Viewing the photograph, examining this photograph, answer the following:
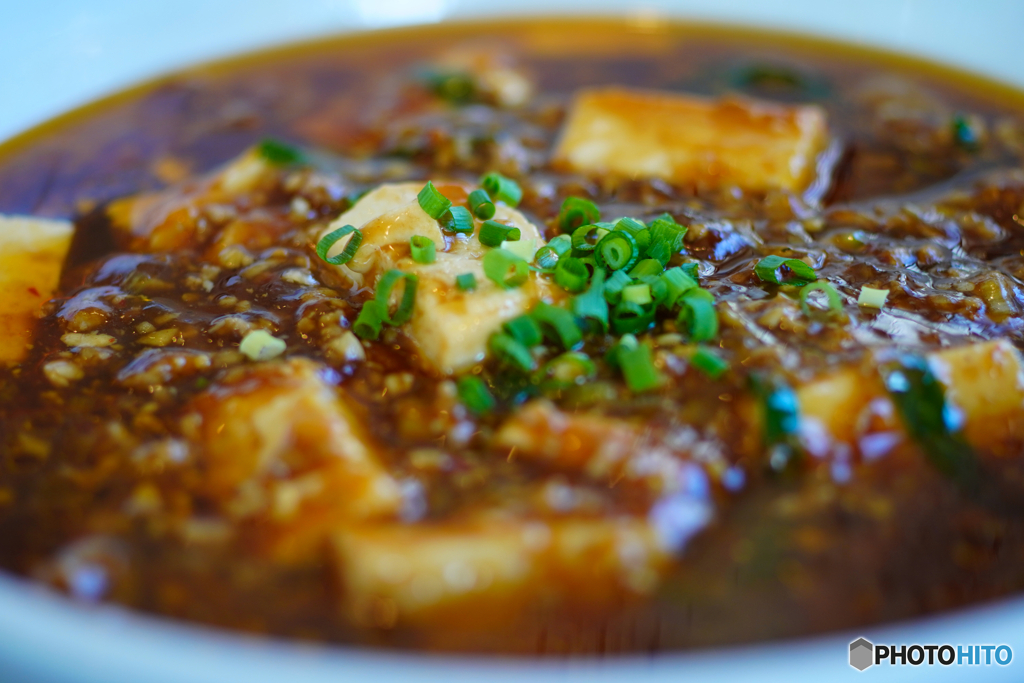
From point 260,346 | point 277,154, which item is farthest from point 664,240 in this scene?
point 277,154

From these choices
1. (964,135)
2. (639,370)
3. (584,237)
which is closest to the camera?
(639,370)

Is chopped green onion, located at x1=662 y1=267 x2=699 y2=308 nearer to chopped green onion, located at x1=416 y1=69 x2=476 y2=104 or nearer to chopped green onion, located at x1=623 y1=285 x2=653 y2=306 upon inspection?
chopped green onion, located at x1=623 y1=285 x2=653 y2=306

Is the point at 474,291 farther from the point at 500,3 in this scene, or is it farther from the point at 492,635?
the point at 500,3

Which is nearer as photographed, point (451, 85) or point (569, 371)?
point (569, 371)

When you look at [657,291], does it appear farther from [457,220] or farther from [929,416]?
[929,416]

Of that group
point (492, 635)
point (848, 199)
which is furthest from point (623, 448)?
point (848, 199)

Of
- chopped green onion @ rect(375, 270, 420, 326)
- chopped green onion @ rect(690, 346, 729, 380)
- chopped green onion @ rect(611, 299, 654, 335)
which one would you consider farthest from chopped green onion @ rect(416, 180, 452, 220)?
chopped green onion @ rect(690, 346, 729, 380)

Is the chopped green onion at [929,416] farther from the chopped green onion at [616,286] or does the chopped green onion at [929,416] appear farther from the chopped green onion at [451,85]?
the chopped green onion at [451,85]
